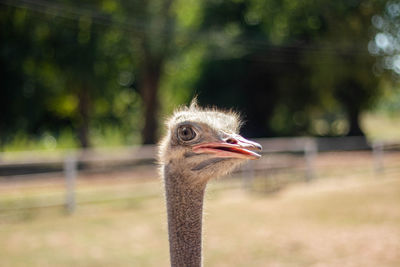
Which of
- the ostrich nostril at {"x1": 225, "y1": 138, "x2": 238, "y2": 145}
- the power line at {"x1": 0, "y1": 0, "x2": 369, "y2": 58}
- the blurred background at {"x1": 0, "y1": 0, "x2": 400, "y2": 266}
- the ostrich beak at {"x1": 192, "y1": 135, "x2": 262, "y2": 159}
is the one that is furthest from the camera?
the power line at {"x1": 0, "y1": 0, "x2": 369, "y2": 58}

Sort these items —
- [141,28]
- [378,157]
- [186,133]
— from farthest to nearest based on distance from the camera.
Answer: [141,28], [378,157], [186,133]

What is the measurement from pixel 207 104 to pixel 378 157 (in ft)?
30.1

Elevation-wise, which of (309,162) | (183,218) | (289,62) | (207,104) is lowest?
(183,218)

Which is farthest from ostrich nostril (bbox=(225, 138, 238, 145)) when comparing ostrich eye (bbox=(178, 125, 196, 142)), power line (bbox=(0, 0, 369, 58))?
power line (bbox=(0, 0, 369, 58))

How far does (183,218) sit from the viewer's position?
2.53 m

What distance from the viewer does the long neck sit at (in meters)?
2.47

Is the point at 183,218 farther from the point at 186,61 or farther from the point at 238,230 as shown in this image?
the point at 186,61

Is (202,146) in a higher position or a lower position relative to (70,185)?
lower

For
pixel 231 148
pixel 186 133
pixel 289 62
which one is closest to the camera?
pixel 231 148

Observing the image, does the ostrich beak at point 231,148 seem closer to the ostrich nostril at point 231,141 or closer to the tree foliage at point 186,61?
the ostrich nostril at point 231,141

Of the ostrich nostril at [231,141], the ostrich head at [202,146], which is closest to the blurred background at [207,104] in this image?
the ostrich head at [202,146]

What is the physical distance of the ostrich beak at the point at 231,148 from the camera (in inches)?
91.2

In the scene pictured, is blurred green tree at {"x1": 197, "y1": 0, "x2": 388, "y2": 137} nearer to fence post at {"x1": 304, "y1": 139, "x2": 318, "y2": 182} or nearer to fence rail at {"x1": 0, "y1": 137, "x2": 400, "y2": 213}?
fence rail at {"x1": 0, "y1": 137, "x2": 400, "y2": 213}

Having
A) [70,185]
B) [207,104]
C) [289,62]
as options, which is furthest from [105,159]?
[289,62]
